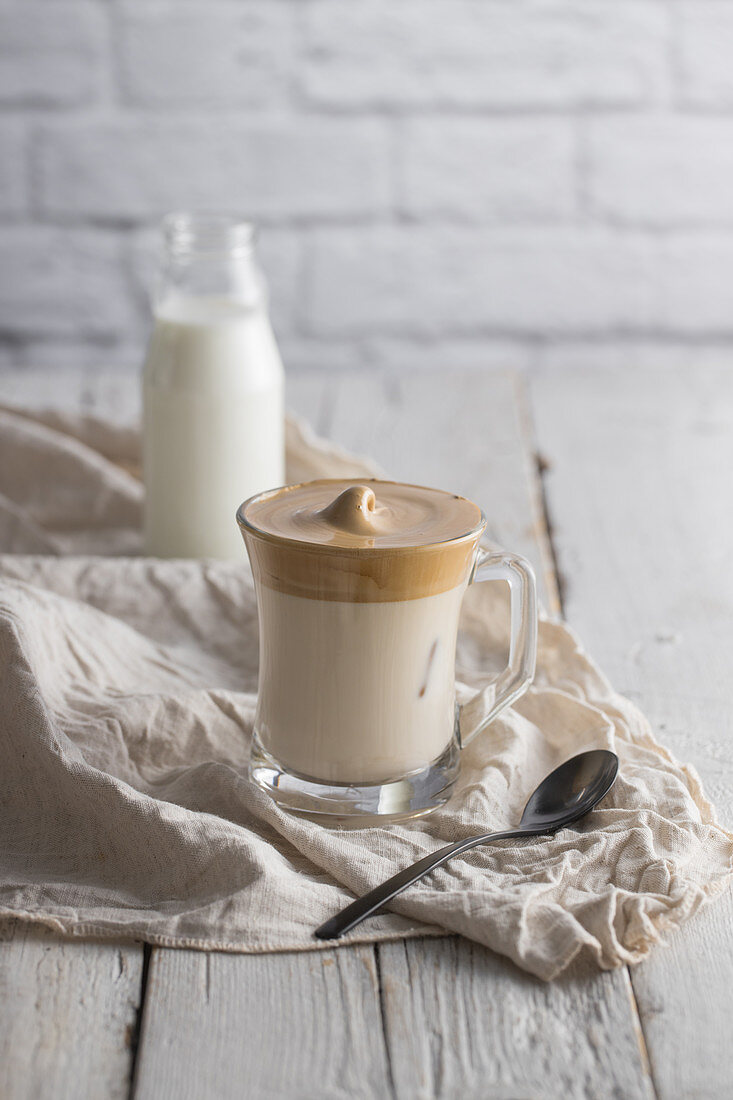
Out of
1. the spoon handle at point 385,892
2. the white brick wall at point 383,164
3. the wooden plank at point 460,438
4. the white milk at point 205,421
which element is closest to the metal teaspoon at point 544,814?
the spoon handle at point 385,892

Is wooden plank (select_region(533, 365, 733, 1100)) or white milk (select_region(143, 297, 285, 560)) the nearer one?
wooden plank (select_region(533, 365, 733, 1100))

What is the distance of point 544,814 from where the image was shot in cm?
68

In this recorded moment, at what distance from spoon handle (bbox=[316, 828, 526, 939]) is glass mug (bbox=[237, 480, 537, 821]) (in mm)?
67

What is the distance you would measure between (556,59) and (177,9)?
557 mm

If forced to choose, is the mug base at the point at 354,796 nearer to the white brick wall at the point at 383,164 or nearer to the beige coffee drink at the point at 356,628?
the beige coffee drink at the point at 356,628

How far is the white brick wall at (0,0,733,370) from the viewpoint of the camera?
1.79 metres

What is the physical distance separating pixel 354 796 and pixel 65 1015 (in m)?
0.20

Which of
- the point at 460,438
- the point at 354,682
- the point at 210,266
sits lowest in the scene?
the point at 460,438

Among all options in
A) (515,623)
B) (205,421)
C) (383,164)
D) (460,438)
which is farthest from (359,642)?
(383,164)

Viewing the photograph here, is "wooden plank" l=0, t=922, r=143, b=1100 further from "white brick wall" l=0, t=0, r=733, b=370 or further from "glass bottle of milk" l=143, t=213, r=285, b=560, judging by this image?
"white brick wall" l=0, t=0, r=733, b=370

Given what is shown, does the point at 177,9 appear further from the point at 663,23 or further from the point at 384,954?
the point at 384,954

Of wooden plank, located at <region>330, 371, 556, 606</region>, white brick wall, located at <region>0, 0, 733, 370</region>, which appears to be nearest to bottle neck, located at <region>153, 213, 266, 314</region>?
wooden plank, located at <region>330, 371, 556, 606</region>

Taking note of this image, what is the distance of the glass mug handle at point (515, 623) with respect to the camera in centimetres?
72

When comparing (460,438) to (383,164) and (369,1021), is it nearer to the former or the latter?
(383,164)
